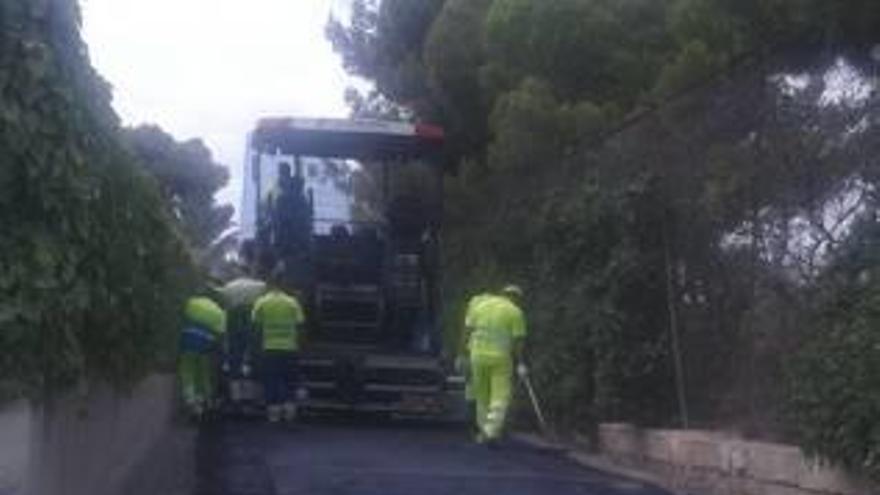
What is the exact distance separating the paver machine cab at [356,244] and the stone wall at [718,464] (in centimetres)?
Result: 477

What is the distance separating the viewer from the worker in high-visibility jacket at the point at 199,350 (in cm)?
1983

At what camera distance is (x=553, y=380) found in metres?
17.8

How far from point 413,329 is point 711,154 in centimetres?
713

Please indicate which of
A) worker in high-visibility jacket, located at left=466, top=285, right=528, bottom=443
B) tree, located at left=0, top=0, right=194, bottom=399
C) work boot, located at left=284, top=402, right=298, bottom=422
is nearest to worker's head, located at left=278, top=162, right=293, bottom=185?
work boot, located at left=284, top=402, right=298, bottom=422

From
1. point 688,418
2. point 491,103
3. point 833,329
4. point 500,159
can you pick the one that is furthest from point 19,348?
point 491,103

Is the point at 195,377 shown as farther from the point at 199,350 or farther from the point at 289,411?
the point at 289,411

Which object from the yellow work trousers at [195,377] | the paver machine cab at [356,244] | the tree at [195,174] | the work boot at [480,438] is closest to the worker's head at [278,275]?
the paver machine cab at [356,244]

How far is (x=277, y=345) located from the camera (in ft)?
64.6

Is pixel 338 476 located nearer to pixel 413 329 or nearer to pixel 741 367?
pixel 741 367

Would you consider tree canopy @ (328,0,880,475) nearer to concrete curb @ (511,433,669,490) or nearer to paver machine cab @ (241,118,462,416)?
concrete curb @ (511,433,669,490)

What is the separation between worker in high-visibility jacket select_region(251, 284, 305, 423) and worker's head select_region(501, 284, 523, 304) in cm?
226

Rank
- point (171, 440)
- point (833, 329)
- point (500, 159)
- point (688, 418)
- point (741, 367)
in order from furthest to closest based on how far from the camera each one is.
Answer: point (500, 159) < point (171, 440) < point (688, 418) < point (741, 367) < point (833, 329)

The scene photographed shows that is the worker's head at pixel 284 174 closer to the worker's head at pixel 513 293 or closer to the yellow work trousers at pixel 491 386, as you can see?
the worker's head at pixel 513 293

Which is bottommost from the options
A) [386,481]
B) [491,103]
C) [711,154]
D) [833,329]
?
[386,481]
